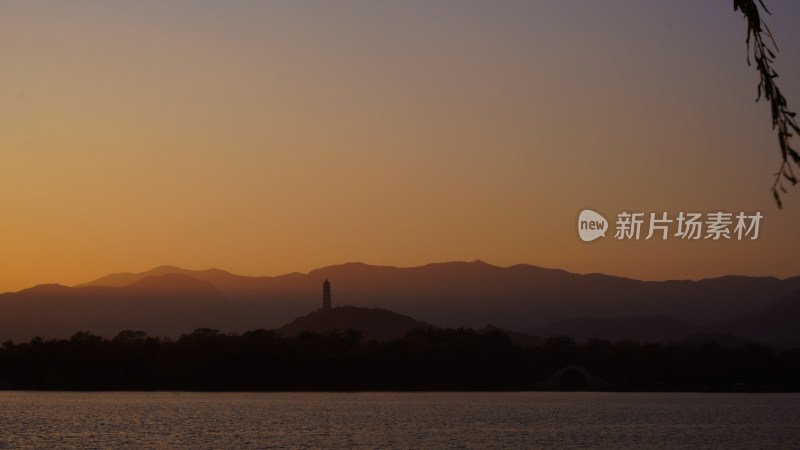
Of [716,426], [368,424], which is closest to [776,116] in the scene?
[368,424]

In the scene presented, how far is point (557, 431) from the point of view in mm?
118938

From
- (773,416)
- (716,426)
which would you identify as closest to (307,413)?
(716,426)

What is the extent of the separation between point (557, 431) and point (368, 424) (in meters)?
22.5

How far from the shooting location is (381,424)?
124 m

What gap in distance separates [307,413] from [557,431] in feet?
143

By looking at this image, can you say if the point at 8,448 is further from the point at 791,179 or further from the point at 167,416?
the point at 791,179

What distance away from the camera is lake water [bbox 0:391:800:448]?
332ft

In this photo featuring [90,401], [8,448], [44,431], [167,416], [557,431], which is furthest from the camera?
[90,401]

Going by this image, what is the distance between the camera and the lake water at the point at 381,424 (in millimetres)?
101312

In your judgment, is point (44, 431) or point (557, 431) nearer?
point (44, 431)

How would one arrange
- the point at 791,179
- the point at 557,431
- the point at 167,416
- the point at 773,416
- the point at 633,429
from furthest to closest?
the point at 773,416 < the point at 167,416 < the point at 633,429 < the point at 557,431 < the point at 791,179

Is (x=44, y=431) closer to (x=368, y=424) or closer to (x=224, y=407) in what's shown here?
(x=368, y=424)

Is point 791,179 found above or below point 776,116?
below

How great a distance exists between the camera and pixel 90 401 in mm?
186500
